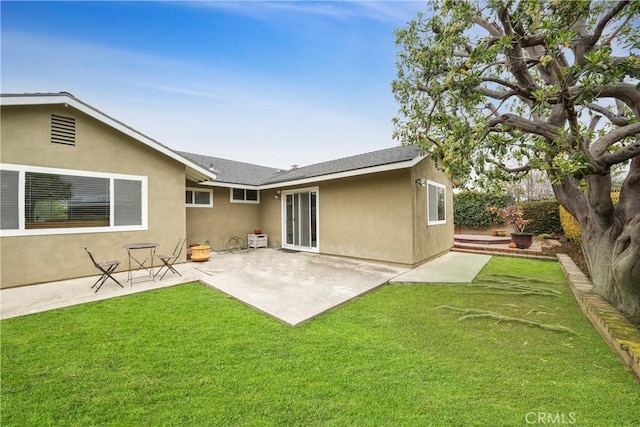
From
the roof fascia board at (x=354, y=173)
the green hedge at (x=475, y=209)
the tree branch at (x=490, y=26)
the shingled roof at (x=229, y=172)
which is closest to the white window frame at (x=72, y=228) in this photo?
the shingled roof at (x=229, y=172)

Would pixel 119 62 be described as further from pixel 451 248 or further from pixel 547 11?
pixel 451 248

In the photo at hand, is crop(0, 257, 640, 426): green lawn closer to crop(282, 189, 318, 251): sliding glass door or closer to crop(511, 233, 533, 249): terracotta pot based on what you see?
crop(282, 189, 318, 251): sliding glass door

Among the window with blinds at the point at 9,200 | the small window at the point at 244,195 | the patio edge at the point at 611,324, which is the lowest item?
the patio edge at the point at 611,324

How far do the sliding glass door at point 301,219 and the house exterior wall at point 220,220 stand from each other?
209 cm

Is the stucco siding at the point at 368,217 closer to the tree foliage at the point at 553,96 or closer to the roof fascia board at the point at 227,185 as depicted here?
the tree foliage at the point at 553,96

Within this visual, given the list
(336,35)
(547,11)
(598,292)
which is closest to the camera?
(547,11)

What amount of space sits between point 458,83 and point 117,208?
9302mm

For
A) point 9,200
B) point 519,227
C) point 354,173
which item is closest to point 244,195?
point 354,173

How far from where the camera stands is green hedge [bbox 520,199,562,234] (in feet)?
46.7

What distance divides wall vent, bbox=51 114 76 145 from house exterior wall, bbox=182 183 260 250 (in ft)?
14.6

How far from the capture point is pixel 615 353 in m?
3.47

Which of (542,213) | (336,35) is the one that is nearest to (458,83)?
(336,35)

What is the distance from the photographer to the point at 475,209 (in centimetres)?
1705

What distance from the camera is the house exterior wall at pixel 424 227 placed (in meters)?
8.55
